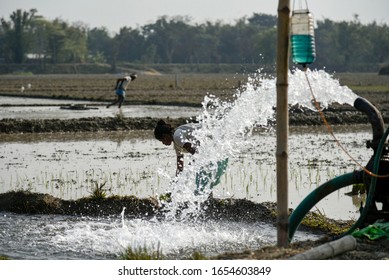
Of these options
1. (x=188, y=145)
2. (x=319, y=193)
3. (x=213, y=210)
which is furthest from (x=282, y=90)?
(x=213, y=210)

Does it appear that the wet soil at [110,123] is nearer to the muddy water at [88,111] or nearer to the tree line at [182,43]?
the muddy water at [88,111]

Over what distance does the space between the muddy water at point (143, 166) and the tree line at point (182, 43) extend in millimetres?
30043

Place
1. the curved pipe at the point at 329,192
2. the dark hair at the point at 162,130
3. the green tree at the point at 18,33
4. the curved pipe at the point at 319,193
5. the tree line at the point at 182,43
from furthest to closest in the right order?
the tree line at the point at 182,43
the green tree at the point at 18,33
the dark hair at the point at 162,130
the curved pipe at the point at 319,193
the curved pipe at the point at 329,192

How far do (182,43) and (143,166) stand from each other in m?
67.0

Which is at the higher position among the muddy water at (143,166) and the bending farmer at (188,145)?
the bending farmer at (188,145)

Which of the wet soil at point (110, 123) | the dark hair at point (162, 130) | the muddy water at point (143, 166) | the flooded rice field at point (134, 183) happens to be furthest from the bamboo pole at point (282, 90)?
the wet soil at point (110, 123)

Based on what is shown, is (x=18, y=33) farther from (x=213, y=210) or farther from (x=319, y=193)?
(x=319, y=193)

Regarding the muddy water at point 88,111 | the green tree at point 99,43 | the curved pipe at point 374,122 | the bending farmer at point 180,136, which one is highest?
the green tree at point 99,43

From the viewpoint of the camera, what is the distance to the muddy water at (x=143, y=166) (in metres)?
8.77

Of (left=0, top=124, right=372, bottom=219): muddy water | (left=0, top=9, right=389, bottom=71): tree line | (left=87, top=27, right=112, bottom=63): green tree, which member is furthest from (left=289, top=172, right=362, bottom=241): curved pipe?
(left=87, top=27, right=112, bottom=63): green tree

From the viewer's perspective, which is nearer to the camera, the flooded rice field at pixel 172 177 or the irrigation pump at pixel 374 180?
the irrigation pump at pixel 374 180

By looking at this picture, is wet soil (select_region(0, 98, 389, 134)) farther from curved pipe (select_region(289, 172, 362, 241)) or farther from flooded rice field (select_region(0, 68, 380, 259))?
curved pipe (select_region(289, 172, 362, 241))

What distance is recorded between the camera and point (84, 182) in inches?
372
